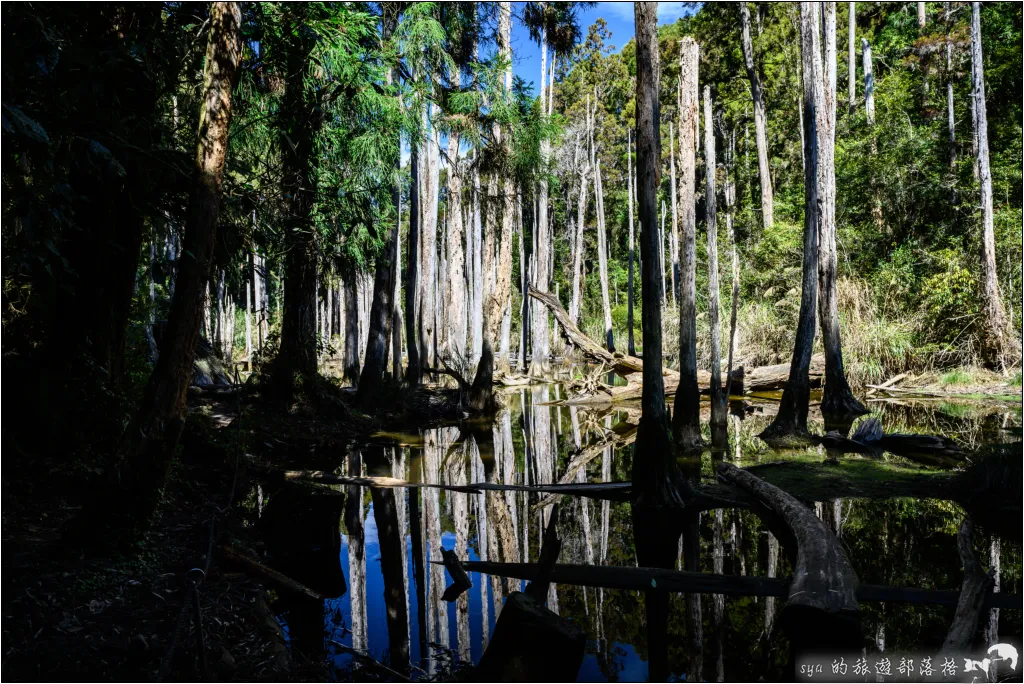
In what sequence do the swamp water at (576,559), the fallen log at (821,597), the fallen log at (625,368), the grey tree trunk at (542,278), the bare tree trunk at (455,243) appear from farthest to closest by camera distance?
the grey tree trunk at (542,278) < the fallen log at (625,368) < the bare tree trunk at (455,243) < the swamp water at (576,559) < the fallen log at (821,597)

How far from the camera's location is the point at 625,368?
64.5 ft

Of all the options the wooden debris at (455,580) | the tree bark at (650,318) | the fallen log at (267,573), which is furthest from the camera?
the tree bark at (650,318)

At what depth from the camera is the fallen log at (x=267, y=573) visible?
4973 mm

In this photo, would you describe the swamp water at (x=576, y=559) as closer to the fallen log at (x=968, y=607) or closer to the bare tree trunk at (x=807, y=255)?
the fallen log at (x=968, y=607)

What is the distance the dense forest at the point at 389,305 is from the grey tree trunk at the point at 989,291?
8cm

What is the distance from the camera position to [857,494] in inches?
296

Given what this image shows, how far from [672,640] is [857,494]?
4176mm

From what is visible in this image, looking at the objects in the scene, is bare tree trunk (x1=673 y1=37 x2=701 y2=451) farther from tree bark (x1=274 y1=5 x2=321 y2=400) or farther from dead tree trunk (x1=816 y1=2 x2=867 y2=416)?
tree bark (x1=274 y1=5 x2=321 y2=400)

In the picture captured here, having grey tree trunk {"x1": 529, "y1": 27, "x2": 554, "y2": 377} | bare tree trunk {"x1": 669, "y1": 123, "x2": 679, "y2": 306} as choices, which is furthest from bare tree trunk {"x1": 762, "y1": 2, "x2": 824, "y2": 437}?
grey tree trunk {"x1": 529, "y1": 27, "x2": 554, "y2": 377}


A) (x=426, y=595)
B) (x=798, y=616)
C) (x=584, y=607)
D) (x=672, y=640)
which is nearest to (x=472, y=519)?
(x=426, y=595)

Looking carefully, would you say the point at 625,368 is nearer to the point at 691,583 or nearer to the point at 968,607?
the point at 691,583

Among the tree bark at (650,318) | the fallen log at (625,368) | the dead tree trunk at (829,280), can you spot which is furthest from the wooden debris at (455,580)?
the fallen log at (625,368)

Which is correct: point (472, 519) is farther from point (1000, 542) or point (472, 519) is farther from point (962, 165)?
point (962, 165)

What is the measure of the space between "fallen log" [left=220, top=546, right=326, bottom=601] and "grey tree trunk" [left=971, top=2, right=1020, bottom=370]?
16821 millimetres
